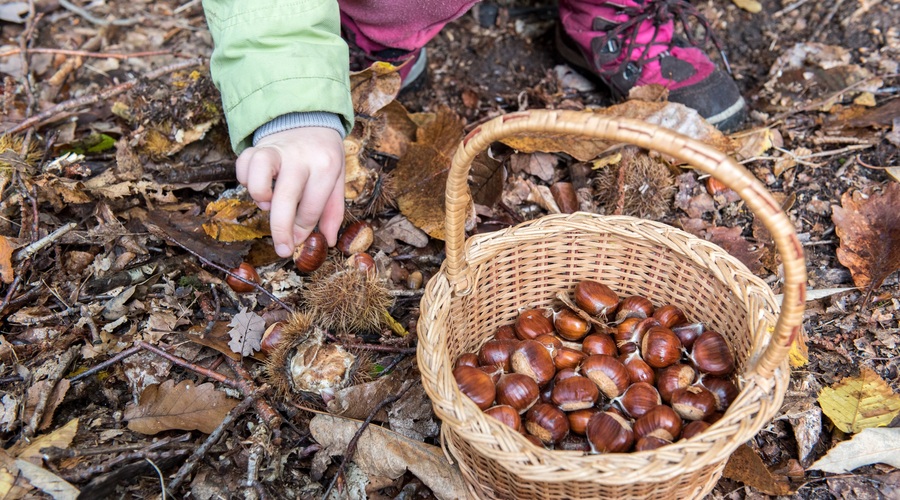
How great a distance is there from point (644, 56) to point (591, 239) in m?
1.23

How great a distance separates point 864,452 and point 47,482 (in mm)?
2150

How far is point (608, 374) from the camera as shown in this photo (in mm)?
1791

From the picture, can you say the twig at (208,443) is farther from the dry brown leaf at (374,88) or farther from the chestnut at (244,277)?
the dry brown leaf at (374,88)

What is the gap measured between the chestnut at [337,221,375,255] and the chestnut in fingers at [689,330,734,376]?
1.14 meters

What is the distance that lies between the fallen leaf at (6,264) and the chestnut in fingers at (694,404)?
2.06 metres

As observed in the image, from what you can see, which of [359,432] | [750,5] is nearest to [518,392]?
[359,432]

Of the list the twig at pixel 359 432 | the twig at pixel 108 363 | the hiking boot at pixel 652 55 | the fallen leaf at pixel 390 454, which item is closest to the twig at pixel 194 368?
the twig at pixel 108 363

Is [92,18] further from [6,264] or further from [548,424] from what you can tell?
[548,424]

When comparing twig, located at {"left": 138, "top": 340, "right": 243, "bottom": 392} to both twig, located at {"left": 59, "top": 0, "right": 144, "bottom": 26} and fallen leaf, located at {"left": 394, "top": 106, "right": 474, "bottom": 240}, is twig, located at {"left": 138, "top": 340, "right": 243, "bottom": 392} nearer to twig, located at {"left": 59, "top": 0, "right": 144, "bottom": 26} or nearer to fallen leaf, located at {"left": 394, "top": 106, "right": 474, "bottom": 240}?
fallen leaf, located at {"left": 394, "top": 106, "right": 474, "bottom": 240}

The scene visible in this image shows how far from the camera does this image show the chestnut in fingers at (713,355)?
1.78 metres

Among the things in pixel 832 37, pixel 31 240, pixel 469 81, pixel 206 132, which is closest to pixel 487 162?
pixel 469 81

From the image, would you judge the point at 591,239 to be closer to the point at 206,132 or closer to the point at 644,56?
the point at 644,56

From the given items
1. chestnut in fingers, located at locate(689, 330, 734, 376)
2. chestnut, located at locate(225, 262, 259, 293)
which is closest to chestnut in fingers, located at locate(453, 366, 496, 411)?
chestnut in fingers, located at locate(689, 330, 734, 376)

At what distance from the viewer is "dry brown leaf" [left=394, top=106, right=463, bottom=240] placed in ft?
7.64
